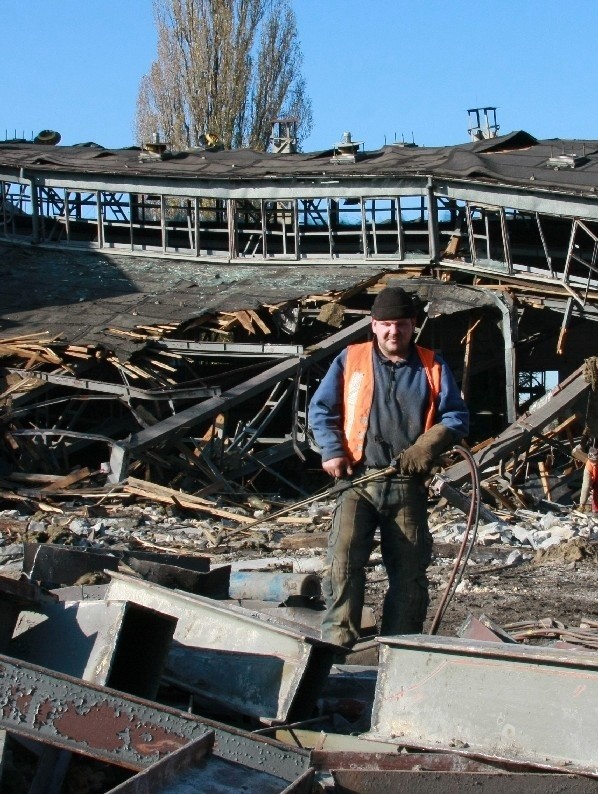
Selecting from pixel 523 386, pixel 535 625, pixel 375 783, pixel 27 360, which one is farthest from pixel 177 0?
pixel 375 783

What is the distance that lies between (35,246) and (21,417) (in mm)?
9274

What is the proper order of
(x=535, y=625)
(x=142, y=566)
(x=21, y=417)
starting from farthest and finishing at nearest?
(x=21, y=417), (x=535, y=625), (x=142, y=566)

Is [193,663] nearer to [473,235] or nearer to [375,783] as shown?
[375,783]

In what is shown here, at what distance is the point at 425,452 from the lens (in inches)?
237

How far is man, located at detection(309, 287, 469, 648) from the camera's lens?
20.2 feet

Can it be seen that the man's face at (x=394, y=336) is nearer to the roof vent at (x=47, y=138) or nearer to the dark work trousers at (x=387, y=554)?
the dark work trousers at (x=387, y=554)

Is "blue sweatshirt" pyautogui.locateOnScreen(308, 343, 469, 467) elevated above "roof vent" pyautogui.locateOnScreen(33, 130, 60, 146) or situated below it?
below

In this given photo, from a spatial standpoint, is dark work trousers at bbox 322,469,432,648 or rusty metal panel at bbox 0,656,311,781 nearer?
rusty metal panel at bbox 0,656,311,781

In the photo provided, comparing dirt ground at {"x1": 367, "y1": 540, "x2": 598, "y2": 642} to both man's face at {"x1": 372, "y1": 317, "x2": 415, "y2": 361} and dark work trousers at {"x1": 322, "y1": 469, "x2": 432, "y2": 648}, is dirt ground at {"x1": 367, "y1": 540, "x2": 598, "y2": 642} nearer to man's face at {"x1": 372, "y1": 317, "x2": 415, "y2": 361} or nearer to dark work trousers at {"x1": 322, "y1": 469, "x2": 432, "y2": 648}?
dark work trousers at {"x1": 322, "y1": 469, "x2": 432, "y2": 648}

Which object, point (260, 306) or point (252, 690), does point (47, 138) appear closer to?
point (260, 306)

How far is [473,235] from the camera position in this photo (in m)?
20.7

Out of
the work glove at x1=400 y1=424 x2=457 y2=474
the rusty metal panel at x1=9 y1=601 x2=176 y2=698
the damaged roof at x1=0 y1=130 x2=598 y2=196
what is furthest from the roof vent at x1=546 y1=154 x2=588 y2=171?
the rusty metal panel at x1=9 y1=601 x2=176 y2=698

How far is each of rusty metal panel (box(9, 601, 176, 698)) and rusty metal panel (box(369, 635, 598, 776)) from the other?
1.11 meters

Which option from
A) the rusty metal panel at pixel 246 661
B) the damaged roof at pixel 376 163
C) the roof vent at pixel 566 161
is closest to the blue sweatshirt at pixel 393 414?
the rusty metal panel at pixel 246 661
